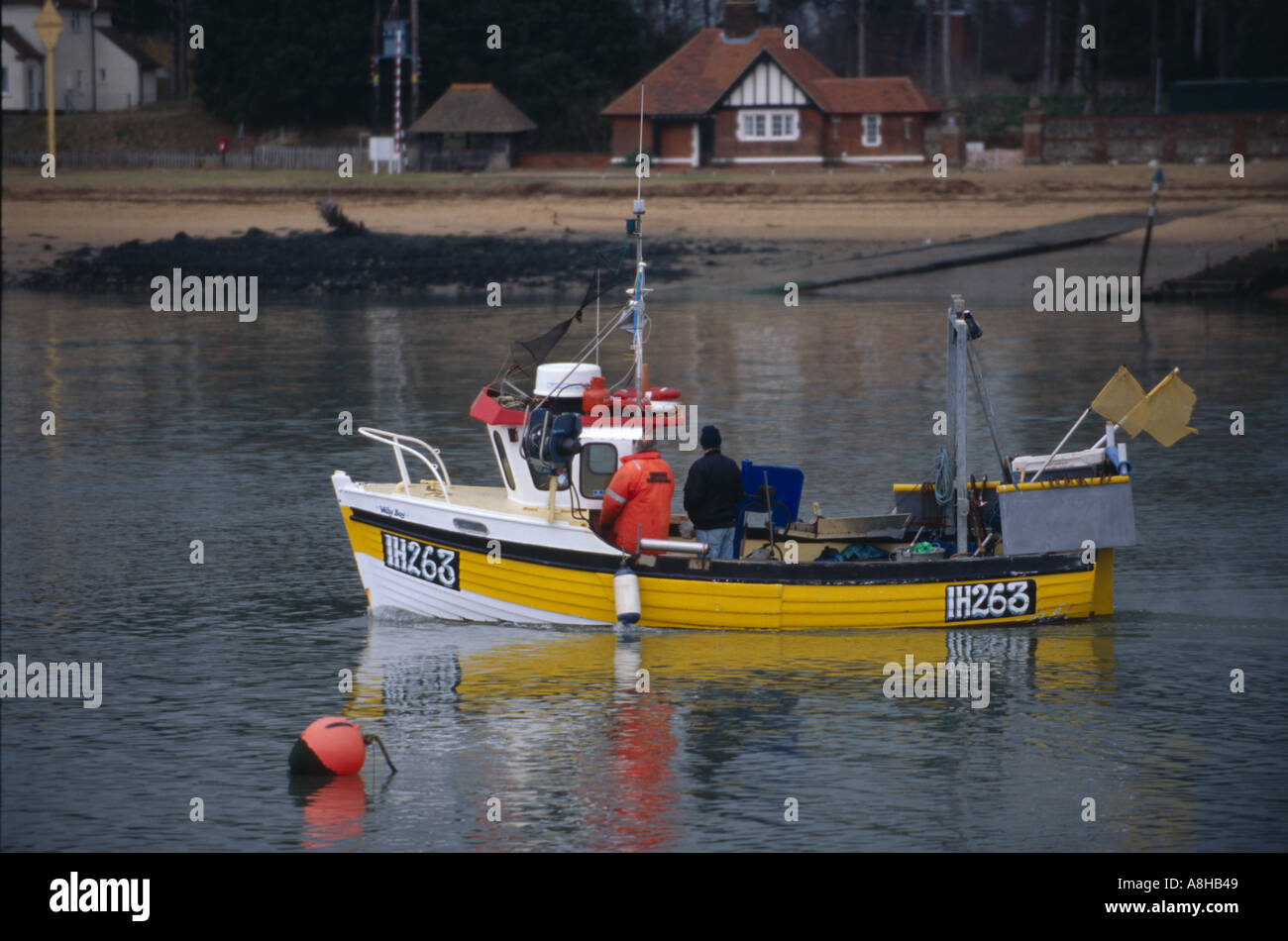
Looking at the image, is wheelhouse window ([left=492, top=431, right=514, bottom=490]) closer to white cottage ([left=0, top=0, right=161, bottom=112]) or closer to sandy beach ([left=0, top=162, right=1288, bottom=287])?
sandy beach ([left=0, top=162, right=1288, bottom=287])

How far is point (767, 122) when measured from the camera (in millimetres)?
84000

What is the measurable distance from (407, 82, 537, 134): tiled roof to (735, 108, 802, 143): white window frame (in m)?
9.85

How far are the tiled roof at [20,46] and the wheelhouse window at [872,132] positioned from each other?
45296mm

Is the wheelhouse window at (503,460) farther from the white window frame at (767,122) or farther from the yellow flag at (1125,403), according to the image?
the white window frame at (767,122)

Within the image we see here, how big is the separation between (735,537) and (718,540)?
0.28 meters

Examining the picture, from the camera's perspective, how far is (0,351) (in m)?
46.3

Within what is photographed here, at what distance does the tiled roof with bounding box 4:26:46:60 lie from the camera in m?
94.9

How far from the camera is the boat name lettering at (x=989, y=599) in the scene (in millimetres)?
18578

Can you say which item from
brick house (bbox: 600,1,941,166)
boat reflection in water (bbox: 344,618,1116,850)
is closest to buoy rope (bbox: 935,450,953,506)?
boat reflection in water (bbox: 344,618,1116,850)

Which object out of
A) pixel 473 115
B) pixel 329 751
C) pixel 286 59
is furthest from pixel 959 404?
pixel 286 59

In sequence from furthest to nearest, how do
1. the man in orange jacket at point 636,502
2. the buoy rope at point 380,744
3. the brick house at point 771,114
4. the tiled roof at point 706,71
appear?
the brick house at point 771,114, the tiled roof at point 706,71, the man in orange jacket at point 636,502, the buoy rope at point 380,744

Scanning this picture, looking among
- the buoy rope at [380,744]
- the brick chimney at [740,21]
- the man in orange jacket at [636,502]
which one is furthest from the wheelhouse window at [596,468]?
the brick chimney at [740,21]

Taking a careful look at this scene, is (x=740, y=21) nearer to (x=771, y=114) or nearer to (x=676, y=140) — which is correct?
(x=771, y=114)
